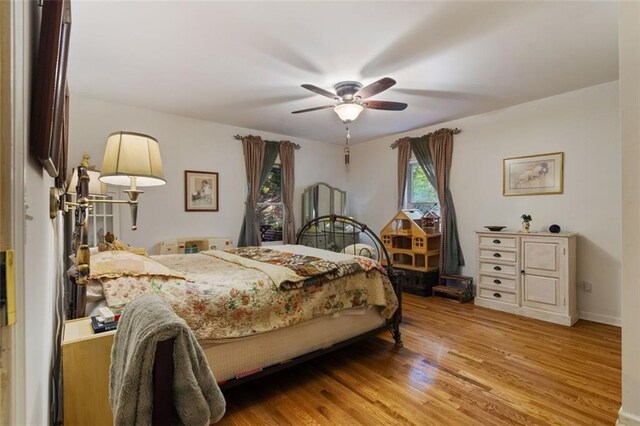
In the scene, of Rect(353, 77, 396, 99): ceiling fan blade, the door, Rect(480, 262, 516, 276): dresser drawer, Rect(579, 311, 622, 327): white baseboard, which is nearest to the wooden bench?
Rect(480, 262, 516, 276): dresser drawer

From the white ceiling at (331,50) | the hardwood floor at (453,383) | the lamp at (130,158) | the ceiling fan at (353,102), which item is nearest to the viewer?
the lamp at (130,158)

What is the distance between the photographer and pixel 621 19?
164 cm

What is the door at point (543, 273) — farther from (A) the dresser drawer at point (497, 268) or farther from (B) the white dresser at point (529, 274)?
(A) the dresser drawer at point (497, 268)

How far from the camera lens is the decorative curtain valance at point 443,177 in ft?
14.9

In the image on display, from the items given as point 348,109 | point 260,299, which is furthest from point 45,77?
point 348,109

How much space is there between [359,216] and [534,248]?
305 centimetres

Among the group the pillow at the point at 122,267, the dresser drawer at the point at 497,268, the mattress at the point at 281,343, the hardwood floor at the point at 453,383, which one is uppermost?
the pillow at the point at 122,267

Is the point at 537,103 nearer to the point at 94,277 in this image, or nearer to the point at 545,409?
the point at 545,409

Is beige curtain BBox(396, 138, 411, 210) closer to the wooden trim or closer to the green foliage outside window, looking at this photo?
the green foliage outside window

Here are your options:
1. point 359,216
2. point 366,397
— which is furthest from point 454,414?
point 359,216

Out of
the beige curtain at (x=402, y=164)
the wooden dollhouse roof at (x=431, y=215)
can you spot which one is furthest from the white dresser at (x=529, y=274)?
the beige curtain at (x=402, y=164)

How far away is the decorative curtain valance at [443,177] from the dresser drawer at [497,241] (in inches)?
21.7

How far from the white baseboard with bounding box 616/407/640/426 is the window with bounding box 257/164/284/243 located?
14.3 ft

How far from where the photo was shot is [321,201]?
18.8ft
